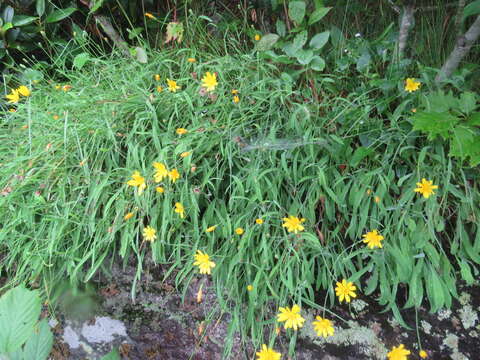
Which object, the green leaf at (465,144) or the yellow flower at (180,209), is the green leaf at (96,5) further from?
the green leaf at (465,144)

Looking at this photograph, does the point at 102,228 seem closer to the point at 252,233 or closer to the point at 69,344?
the point at 69,344

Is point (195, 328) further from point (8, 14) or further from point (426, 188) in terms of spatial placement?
point (8, 14)

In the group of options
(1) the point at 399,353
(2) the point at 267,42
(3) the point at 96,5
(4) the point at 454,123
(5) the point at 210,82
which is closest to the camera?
(1) the point at 399,353

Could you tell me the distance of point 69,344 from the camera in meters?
1.35

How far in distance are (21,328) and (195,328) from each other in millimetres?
880

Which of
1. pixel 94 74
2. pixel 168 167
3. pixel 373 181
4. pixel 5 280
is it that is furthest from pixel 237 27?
pixel 5 280

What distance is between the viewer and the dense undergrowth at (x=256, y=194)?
125 cm

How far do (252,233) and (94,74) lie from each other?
117cm

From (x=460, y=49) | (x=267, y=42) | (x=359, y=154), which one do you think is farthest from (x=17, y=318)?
(x=460, y=49)

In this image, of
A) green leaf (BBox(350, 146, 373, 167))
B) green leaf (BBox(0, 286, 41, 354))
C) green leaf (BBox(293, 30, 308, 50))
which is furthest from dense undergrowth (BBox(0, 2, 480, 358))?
green leaf (BBox(0, 286, 41, 354))

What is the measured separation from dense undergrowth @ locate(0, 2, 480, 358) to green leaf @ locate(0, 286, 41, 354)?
780 millimetres

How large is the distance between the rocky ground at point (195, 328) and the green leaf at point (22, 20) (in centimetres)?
141

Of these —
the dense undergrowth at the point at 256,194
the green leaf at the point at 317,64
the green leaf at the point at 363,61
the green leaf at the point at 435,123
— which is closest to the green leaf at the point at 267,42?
the dense undergrowth at the point at 256,194

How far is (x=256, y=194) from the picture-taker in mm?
1297
